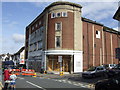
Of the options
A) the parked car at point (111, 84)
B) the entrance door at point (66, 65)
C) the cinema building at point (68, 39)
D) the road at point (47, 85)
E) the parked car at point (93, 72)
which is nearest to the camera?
the parked car at point (111, 84)

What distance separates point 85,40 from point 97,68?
10.1 m

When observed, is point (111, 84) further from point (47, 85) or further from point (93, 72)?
point (93, 72)

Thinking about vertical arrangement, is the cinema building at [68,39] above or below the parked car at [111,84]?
above

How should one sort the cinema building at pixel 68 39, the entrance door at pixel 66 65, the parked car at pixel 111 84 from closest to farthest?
the parked car at pixel 111 84
the cinema building at pixel 68 39
the entrance door at pixel 66 65

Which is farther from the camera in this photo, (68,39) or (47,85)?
(68,39)

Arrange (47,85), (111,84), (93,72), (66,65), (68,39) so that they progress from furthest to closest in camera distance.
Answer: (66,65)
(68,39)
(93,72)
(47,85)
(111,84)

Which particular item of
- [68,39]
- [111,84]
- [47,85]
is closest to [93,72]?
[47,85]

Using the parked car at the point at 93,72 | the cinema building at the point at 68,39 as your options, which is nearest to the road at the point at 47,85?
the parked car at the point at 93,72

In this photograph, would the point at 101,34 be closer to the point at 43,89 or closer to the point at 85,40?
the point at 85,40

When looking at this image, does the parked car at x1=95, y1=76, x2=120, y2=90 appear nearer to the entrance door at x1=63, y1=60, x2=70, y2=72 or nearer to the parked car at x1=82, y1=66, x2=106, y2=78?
the parked car at x1=82, y1=66, x2=106, y2=78

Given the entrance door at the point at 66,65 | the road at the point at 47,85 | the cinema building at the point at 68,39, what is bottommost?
the road at the point at 47,85

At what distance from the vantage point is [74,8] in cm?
2930

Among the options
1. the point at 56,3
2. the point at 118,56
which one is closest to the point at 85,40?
the point at 56,3

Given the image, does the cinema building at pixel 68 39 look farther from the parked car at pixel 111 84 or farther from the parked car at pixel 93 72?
the parked car at pixel 111 84
